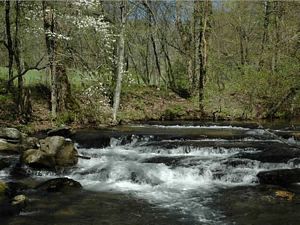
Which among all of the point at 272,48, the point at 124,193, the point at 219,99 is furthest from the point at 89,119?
the point at 272,48

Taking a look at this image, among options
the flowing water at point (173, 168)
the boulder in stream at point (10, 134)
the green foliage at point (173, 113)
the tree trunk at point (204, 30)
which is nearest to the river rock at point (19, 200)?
the flowing water at point (173, 168)

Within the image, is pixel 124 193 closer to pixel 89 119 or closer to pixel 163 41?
pixel 89 119

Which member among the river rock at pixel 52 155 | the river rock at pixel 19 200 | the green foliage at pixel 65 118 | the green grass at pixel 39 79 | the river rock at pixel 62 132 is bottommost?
the river rock at pixel 19 200

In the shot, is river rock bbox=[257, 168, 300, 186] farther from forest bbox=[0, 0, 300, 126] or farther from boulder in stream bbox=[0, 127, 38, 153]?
boulder in stream bbox=[0, 127, 38, 153]

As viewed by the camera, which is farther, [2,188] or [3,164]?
[3,164]

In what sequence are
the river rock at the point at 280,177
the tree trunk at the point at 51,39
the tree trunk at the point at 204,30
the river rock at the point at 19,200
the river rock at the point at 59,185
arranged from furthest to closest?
the tree trunk at the point at 204,30 < the tree trunk at the point at 51,39 < the river rock at the point at 280,177 < the river rock at the point at 59,185 < the river rock at the point at 19,200

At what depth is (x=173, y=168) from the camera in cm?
1318

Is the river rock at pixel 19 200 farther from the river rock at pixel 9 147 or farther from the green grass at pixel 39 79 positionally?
the green grass at pixel 39 79

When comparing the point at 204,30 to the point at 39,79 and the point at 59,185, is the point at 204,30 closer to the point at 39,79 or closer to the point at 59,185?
the point at 39,79

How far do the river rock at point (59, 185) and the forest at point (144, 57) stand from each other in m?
4.99

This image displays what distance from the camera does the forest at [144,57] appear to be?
10164 mm

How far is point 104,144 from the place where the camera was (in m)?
17.0

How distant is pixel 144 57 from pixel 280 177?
2692cm

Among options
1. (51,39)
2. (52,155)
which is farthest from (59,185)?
(51,39)
